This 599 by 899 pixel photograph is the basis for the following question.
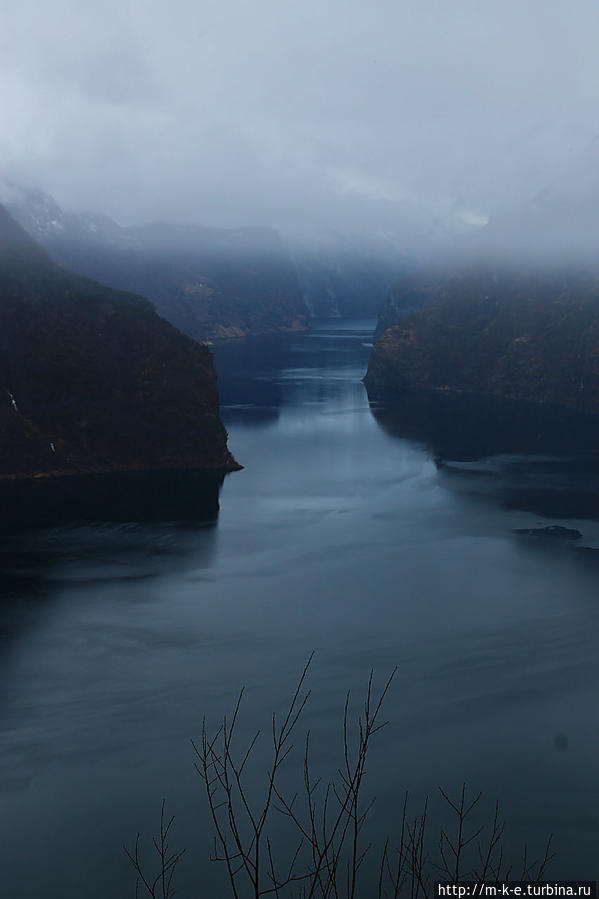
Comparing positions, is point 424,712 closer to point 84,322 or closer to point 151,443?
point 151,443

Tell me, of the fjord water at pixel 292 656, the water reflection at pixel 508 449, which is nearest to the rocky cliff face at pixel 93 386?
the fjord water at pixel 292 656

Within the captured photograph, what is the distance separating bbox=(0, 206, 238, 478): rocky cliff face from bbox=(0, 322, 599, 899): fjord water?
35.9ft

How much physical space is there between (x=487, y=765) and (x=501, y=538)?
115 ft

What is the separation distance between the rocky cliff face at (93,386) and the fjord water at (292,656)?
10.9 m

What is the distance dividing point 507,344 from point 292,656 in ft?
467

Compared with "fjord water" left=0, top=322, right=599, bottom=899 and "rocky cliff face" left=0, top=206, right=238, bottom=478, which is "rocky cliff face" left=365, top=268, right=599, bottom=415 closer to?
"fjord water" left=0, top=322, right=599, bottom=899

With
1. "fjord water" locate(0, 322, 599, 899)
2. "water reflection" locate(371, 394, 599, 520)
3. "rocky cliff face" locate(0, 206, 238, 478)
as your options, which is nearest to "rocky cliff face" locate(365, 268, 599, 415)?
"water reflection" locate(371, 394, 599, 520)

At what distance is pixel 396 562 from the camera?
202 ft

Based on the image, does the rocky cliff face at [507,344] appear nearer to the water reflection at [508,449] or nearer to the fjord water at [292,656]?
the water reflection at [508,449]

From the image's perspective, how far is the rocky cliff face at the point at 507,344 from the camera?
15512 centimetres

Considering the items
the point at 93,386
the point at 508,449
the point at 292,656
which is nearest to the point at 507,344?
the point at 508,449

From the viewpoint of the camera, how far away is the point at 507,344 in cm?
17550

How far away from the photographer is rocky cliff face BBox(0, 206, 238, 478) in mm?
86562

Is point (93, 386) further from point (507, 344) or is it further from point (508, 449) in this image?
point (507, 344)
